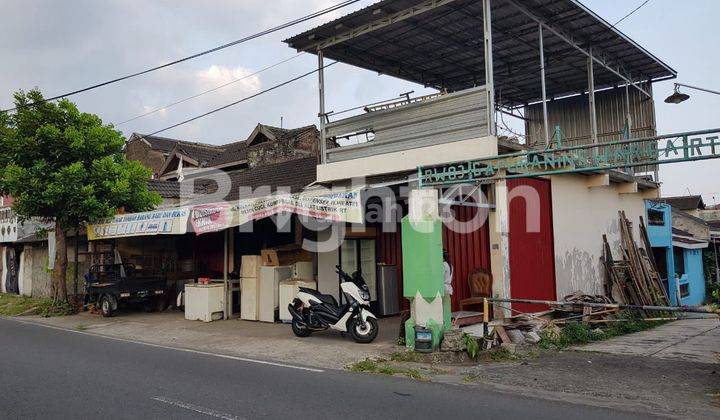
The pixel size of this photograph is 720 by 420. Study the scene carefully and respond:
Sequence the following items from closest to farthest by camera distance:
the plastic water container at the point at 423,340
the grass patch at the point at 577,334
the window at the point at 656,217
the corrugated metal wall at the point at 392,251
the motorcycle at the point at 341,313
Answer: the plastic water container at the point at 423,340, the grass patch at the point at 577,334, the motorcycle at the point at 341,313, the corrugated metal wall at the point at 392,251, the window at the point at 656,217

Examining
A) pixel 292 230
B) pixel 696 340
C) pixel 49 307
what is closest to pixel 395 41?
pixel 292 230

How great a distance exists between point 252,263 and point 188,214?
2019mm

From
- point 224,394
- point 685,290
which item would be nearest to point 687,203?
point 685,290

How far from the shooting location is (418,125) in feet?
41.1

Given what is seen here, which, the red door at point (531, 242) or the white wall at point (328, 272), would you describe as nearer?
the red door at point (531, 242)

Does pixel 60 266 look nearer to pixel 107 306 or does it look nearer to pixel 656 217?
pixel 107 306

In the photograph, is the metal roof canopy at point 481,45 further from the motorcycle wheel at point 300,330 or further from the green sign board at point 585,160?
the motorcycle wheel at point 300,330

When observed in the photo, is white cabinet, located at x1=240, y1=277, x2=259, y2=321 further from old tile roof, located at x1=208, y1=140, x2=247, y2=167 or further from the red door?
old tile roof, located at x1=208, y1=140, x2=247, y2=167

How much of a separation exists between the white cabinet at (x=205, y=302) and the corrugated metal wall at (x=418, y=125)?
4650 millimetres

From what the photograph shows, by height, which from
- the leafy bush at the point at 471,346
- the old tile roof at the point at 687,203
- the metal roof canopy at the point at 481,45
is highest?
the metal roof canopy at the point at 481,45

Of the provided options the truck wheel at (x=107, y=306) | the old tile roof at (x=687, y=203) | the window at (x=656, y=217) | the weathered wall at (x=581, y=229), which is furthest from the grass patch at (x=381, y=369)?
the old tile roof at (x=687, y=203)

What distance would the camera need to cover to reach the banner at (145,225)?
45.5 ft

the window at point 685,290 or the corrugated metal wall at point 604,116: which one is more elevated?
the corrugated metal wall at point 604,116

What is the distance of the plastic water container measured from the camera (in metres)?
9.24
